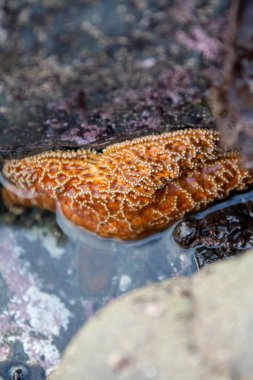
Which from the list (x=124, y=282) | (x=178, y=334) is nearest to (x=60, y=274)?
(x=124, y=282)

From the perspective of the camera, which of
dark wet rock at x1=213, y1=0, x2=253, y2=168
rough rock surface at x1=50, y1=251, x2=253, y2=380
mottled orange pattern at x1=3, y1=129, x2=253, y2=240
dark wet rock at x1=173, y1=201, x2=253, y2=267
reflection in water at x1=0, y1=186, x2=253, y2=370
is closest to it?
rough rock surface at x1=50, y1=251, x2=253, y2=380

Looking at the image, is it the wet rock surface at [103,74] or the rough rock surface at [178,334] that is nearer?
the rough rock surface at [178,334]

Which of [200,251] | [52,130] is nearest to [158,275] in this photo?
[200,251]

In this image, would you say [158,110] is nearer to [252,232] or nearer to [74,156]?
[74,156]

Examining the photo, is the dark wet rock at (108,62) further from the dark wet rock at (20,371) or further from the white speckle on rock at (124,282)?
the dark wet rock at (20,371)

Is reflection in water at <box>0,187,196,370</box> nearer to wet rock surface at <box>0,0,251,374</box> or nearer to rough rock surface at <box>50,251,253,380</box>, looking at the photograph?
wet rock surface at <box>0,0,251,374</box>

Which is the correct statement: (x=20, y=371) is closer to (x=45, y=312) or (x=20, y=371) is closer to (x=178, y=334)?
(x=45, y=312)

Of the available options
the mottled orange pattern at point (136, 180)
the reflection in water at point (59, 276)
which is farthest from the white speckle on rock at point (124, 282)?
the mottled orange pattern at point (136, 180)

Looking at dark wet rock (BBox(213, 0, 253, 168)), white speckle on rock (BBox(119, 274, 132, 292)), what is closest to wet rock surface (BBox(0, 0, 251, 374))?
dark wet rock (BBox(213, 0, 253, 168))
